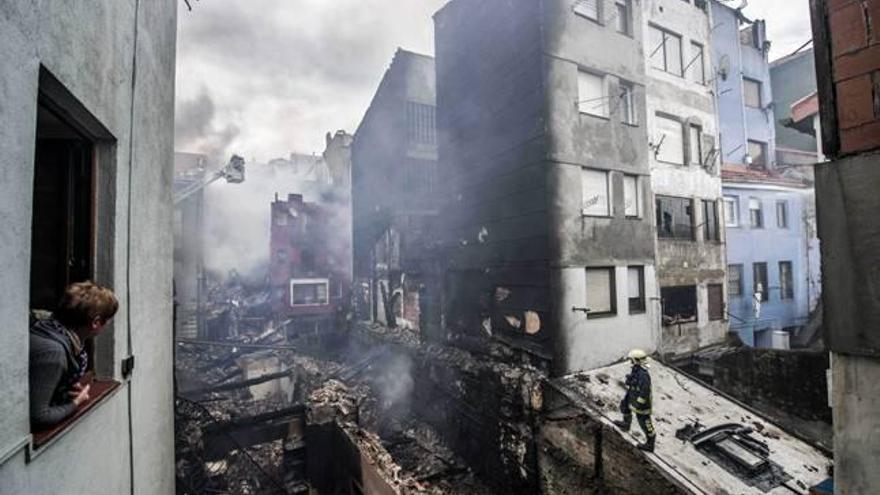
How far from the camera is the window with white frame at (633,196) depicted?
13.3 meters

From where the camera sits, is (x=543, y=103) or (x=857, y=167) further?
(x=543, y=103)

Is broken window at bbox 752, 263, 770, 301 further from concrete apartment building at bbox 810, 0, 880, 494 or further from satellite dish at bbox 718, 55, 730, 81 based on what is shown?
concrete apartment building at bbox 810, 0, 880, 494

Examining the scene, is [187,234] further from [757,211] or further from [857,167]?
[757,211]

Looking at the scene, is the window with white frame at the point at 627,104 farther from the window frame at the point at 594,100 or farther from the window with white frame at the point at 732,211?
the window with white frame at the point at 732,211

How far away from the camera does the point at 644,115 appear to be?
13.8 meters

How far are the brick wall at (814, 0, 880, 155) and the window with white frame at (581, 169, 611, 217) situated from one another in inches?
374

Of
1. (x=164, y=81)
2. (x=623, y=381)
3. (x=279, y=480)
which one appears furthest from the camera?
(x=623, y=381)

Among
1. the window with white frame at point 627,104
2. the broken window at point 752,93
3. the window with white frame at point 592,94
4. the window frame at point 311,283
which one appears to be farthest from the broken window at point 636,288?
the window frame at point 311,283

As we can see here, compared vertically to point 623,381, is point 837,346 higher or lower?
higher

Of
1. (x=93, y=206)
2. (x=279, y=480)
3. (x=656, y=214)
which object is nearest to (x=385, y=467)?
(x=279, y=480)

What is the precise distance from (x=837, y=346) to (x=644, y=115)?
1289 cm

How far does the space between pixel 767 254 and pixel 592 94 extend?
1314cm

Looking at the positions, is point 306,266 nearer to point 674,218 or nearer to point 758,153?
point 674,218

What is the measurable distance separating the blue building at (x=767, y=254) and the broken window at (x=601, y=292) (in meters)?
8.68
